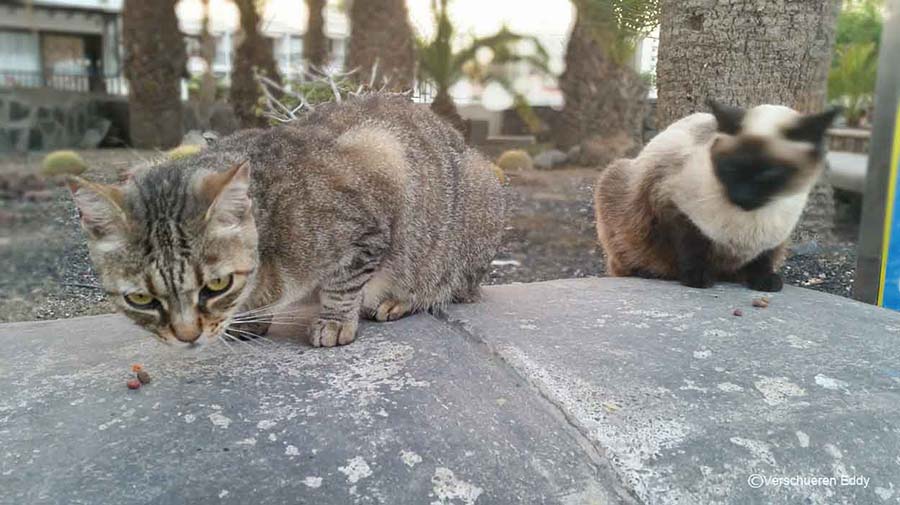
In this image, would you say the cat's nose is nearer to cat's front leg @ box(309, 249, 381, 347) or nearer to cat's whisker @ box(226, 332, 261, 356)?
cat's whisker @ box(226, 332, 261, 356)

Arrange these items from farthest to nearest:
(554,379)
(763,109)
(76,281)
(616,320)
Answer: (76,281)
(763,109)
(616,320)
(554,379)

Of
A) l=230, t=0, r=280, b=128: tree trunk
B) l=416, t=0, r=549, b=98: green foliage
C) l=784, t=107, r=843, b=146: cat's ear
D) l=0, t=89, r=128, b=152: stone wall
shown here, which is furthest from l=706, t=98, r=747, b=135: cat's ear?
l=230, t=0, r=280, b=128: tree trunk

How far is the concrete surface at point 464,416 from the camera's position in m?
1.80

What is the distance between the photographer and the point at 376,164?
2738 mm

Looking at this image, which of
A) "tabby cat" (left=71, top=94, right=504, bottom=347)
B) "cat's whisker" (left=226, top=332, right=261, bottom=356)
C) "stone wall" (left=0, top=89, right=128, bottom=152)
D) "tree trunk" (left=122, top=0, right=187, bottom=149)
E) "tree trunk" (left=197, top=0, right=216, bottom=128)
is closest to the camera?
"tabby cat" (left=71, top=94, right=504, bottom=347)

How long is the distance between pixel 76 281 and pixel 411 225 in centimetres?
254

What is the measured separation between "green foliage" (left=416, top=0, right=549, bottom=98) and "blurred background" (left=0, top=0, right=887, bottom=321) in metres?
0.03

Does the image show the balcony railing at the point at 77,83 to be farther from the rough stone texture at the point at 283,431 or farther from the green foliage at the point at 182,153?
the rough stone texture at the point at 283,431

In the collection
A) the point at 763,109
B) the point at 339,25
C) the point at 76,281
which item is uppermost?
the point at 339,25

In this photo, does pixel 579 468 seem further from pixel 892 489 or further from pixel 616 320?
pixel 616 320

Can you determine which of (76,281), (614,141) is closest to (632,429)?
(76,281)

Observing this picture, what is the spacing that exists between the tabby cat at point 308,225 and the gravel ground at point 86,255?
1879 millimetres

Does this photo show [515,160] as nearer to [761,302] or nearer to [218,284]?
[761,302]

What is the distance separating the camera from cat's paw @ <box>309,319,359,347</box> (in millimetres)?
2561
